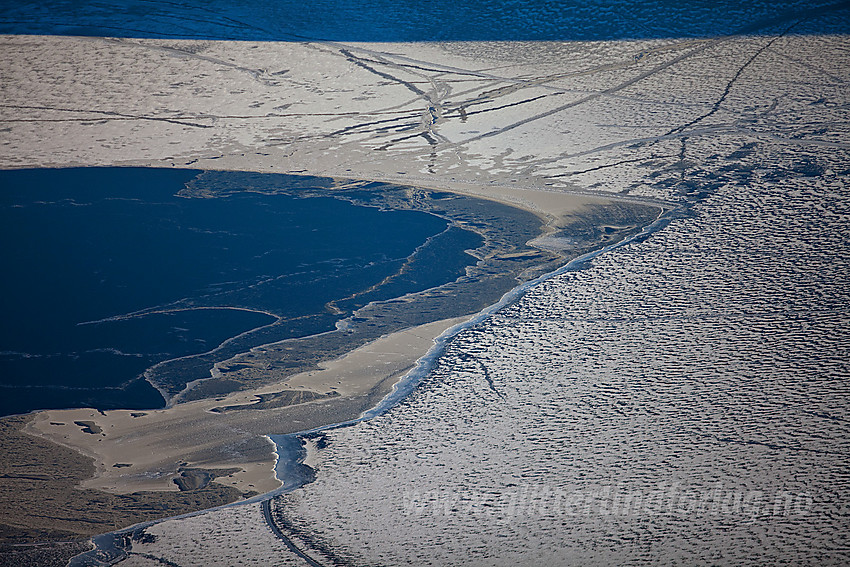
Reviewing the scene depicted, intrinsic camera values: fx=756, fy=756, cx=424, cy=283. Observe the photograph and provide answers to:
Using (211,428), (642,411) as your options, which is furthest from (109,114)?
(642,411)

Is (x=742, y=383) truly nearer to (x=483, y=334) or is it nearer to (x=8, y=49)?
(x=483, y=334)

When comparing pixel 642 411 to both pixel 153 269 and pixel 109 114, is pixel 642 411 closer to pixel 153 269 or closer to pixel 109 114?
pixel 153 269

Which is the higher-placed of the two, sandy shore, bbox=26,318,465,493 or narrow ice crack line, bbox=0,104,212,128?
narrow ice crack line, bbox=0,104,212,128

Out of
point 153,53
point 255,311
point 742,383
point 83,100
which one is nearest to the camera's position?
point 742,383

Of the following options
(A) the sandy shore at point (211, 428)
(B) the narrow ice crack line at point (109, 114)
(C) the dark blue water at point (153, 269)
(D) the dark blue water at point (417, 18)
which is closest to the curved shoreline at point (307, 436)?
(A) the sandy shore at point (211, 428)

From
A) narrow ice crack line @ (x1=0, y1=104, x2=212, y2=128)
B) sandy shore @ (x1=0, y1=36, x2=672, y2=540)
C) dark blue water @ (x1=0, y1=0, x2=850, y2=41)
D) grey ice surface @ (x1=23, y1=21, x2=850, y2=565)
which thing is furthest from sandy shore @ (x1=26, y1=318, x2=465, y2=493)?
dark blue water @ (x1=0, y1=0, x2=850, y2=41)

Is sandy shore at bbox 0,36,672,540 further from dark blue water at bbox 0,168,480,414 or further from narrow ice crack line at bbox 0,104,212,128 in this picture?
dark blue water at bbox 0,168,480,414

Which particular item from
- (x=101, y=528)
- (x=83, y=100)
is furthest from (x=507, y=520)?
(x=83, y=100)
